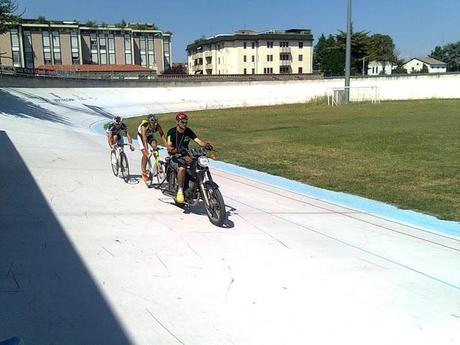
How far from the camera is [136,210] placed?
7832 millimetres

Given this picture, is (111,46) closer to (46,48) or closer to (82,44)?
(82,44)

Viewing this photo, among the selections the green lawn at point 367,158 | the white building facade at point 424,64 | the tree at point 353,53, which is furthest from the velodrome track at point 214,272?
the white building facade at point 424,64

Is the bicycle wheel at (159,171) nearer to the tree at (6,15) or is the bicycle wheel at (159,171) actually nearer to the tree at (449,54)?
the tree at (6,15)

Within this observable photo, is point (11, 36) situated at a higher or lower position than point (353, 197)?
higher

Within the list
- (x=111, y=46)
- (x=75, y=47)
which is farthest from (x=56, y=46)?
(x=111, y=46)

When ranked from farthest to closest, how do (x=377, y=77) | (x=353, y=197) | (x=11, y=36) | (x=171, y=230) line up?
(x=11, y=36)
(x=377, y=77)
(x=353, y=197)
(x=171, y=230)

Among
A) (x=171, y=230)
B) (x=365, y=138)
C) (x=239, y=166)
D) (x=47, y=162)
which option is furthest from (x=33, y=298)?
(x=365, y=138)

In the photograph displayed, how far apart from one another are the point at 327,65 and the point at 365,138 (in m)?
81.4

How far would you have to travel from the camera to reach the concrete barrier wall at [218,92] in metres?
38.3

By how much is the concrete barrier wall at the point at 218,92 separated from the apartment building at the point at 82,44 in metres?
54.7

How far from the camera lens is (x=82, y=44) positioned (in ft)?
340

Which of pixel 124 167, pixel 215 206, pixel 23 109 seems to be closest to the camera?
pixel 215 206

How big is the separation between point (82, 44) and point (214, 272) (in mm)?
107381

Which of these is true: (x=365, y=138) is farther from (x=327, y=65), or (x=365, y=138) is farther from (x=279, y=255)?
(x=327, y=65)
